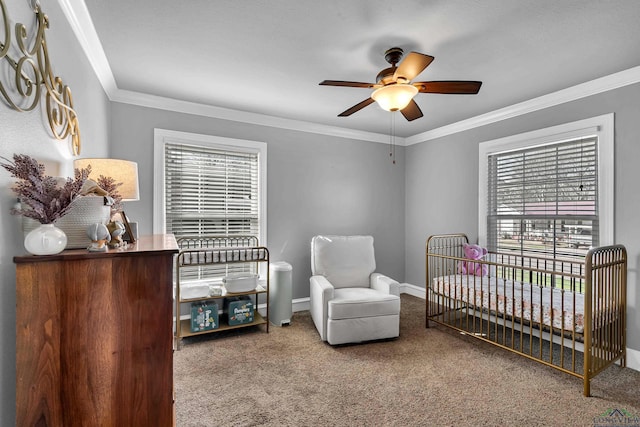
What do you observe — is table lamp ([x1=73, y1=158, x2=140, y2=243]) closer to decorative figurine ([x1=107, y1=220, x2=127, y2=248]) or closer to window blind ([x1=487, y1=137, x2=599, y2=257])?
decorative figurine ([x1=107, y1=220, x2=127, y2=248])

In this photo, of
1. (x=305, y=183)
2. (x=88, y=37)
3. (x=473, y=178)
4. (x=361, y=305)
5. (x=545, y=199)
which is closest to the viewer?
(x=88, y=37)

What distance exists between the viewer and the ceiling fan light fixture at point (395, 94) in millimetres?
2072

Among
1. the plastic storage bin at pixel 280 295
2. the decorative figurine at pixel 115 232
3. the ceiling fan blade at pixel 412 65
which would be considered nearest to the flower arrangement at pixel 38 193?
the decorative figurine at pixel 115 232

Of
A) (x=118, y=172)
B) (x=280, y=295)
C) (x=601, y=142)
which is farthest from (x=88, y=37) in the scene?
(x=601, y=142)

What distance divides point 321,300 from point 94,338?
2102mm

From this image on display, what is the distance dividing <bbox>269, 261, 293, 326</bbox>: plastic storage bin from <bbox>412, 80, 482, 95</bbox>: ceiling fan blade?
7.17 ft

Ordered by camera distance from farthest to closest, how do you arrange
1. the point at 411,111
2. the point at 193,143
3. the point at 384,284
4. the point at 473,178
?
the point at 473,178, the point at 193,143, the point at 384,284, the point at 411,111

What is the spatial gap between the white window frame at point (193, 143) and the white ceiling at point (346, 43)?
1.34 feet

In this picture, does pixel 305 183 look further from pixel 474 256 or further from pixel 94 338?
pixel 94 338

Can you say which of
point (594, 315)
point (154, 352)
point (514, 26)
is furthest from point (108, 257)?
point (594, 315)

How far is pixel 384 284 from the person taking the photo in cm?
326

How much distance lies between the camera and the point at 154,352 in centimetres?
114

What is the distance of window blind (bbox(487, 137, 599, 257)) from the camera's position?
2.86 m

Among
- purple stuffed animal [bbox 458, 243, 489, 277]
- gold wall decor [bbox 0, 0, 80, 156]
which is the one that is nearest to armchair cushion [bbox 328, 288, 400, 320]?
purple stuffed animal [bbox 458, 243, 489, 277]
